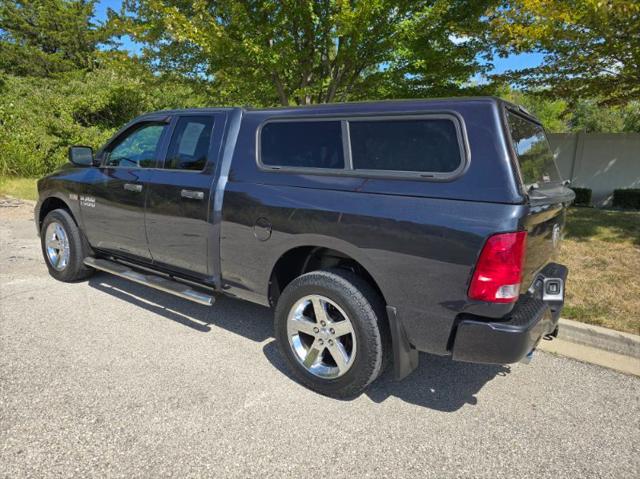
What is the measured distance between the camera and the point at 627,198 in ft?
40.8

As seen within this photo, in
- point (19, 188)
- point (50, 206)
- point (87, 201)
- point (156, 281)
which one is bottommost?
point (156, 281)

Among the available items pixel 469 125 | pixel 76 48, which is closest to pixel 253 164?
pixel 469 125

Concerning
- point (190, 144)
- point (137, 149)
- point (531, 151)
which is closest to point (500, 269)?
point (531, 151)

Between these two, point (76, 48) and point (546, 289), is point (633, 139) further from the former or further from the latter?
point (76, 48)

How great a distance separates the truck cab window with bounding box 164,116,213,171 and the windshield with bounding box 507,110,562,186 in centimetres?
230

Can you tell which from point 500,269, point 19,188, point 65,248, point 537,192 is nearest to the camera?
point 500,269

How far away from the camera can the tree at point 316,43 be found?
24.5 ft

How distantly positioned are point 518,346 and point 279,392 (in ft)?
5.06

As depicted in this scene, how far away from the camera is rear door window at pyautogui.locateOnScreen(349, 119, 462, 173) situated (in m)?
2.52

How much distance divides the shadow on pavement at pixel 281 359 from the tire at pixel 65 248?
0.26 meters

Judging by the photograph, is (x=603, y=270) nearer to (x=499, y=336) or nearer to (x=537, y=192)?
(x=537, y=192)

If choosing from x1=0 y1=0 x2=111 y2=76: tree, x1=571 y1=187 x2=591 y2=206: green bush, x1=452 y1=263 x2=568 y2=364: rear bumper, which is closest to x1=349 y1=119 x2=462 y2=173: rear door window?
x1=452 y1=263 x2=568 y2=364: rear bumper

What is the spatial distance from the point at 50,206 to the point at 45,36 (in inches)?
981

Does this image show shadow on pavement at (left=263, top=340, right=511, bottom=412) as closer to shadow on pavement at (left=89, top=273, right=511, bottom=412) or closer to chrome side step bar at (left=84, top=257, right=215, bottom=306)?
shadow on pavement at (left=89, top=273, right=511, bottom=412)
